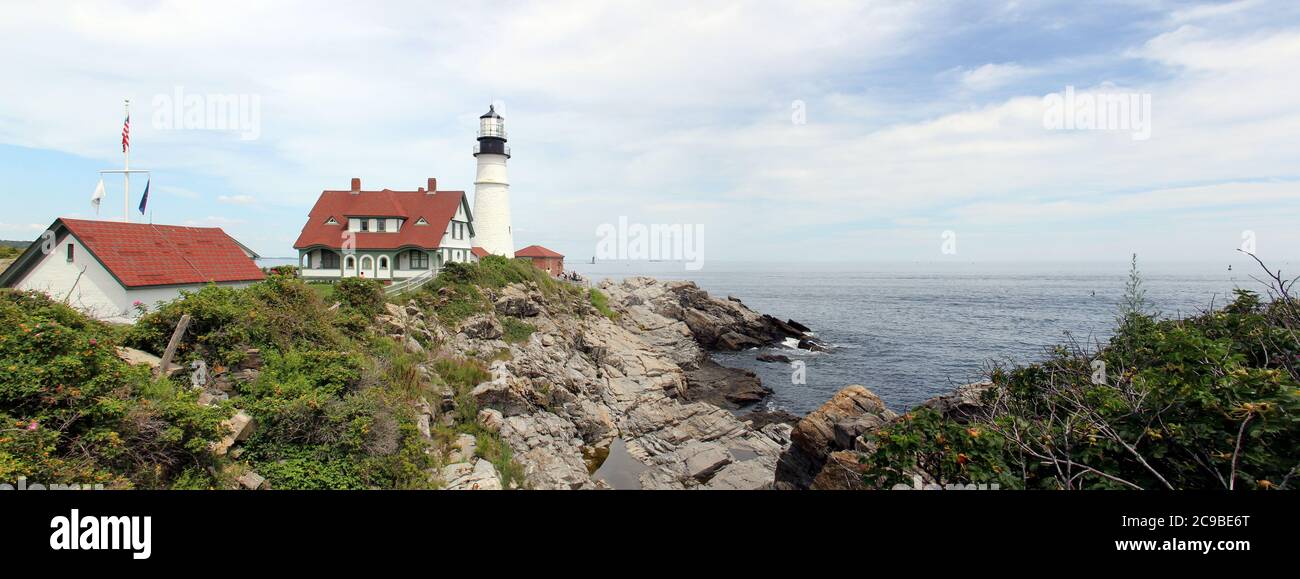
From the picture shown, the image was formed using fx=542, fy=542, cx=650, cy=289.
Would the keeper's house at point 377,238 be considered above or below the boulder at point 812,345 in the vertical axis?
above

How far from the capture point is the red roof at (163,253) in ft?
51.4

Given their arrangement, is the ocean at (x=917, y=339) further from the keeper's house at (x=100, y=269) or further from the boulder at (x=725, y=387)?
the keeper's house at (x=100, y=269)

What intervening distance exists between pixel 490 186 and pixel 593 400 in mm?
22235

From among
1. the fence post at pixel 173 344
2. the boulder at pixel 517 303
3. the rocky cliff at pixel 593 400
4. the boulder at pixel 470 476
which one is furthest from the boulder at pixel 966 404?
the boulder at pixel 517 303

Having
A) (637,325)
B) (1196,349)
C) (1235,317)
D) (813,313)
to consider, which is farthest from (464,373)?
(813,313)

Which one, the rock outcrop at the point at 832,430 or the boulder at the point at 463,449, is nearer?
the rock outcrop at the point at 832,430

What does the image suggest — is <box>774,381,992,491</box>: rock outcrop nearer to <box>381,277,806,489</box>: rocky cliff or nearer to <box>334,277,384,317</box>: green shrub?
<box>381,277,806,489</box>: rocky cliff

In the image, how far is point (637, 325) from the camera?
38.1m

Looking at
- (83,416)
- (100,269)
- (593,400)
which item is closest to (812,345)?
(593,400)

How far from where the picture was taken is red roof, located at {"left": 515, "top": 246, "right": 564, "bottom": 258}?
156ft

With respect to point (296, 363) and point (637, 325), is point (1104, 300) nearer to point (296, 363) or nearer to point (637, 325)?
point (637, 325)

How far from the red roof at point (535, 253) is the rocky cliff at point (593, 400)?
46.3ft

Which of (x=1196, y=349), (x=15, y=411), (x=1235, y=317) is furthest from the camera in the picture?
(x=1235, y=317)
